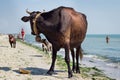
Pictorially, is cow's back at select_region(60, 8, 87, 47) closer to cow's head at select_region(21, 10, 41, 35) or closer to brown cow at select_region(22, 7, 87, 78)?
brown cow at select_region(22, 7, 87, 78)

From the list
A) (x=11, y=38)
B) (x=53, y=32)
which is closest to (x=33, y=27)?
(x=53, y=32)

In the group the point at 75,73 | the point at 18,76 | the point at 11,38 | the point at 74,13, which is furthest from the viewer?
the point at 11,38

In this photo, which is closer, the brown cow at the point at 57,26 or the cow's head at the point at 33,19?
the brown cow at the point at 57,26

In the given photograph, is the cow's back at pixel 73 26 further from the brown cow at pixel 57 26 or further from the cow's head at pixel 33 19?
the cow's head at pixel 33 19

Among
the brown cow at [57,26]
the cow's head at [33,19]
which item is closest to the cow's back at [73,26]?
the brown cow at [57,26]

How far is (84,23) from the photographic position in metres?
15.0

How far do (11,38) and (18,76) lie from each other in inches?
790

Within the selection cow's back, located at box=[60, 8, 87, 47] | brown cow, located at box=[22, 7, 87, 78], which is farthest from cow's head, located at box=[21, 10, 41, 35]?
cow's back, located at box=[60, 8, 87, 47]

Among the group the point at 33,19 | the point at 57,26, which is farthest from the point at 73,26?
the point at 33,19

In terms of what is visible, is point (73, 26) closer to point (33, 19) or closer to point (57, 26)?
point (57, 26)

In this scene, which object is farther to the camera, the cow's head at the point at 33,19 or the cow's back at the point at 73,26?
the cow's head at the point at 33,19

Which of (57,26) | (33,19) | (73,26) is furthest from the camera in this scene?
(73,26)

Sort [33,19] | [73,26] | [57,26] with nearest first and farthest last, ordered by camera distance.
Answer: [57,26] → [33,19] → [73,26]

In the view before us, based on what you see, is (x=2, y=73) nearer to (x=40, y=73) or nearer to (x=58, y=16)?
(x=40, y=73)
